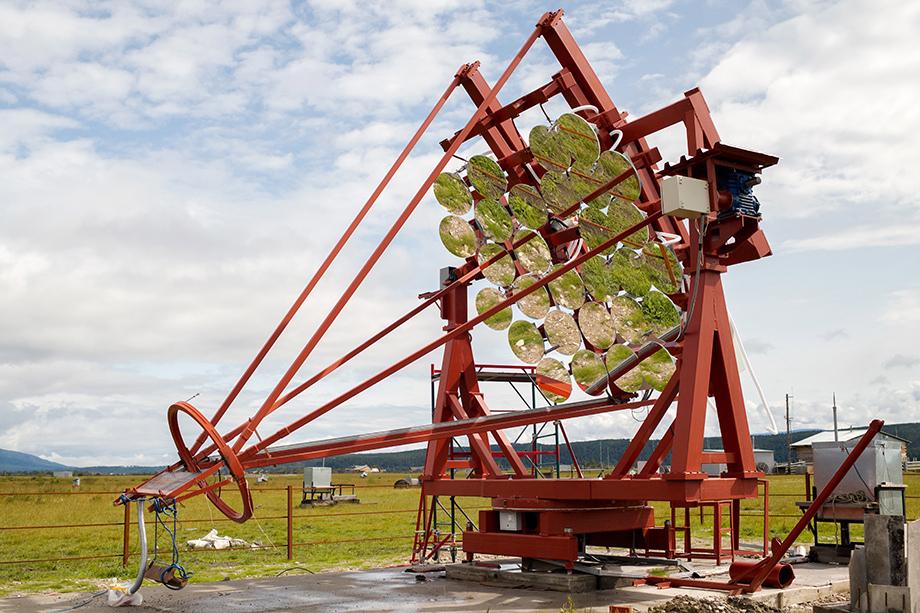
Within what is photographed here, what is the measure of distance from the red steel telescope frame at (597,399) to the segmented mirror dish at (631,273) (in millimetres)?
231

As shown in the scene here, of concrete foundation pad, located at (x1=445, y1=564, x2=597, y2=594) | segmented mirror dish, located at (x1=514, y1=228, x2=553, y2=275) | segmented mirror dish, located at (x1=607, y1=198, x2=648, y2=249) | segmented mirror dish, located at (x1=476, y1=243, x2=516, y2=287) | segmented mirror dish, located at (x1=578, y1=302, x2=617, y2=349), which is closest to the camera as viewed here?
segmented mirror dish, located at (x1=607, y1=198, x2=648, y2=249)

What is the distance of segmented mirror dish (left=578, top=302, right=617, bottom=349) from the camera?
969 centimetres

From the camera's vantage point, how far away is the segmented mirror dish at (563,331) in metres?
10.4

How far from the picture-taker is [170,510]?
8312mm

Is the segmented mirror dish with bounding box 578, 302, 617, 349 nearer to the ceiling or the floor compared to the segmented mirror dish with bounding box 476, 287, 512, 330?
nearer to the floor

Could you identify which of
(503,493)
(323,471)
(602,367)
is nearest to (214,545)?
(503,493)

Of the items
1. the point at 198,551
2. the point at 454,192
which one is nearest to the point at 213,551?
the point at 198,551

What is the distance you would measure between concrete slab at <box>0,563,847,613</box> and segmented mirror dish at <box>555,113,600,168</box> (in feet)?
16.1

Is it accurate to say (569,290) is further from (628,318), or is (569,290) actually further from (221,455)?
(221,455)

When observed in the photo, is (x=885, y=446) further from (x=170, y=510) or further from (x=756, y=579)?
(x=170, y=510)

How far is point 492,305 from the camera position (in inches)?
483

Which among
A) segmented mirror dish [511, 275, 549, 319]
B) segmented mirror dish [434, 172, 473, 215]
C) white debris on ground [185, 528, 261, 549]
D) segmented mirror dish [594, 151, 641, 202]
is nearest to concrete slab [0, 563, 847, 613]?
segmented mirror dish [511, 275, 549, 319]

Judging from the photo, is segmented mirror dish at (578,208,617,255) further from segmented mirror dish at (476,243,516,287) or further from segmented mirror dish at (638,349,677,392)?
segmented mirror dish at (476,243,516,287)

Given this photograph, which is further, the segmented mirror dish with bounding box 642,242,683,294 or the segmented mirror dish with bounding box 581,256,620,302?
the segmented mirror dish with bounding box 581,256,620,302
